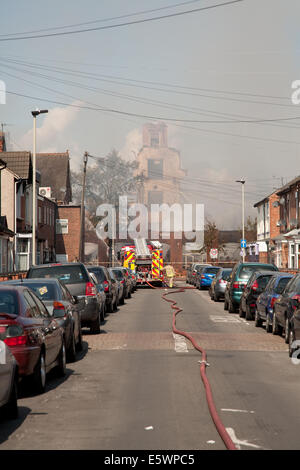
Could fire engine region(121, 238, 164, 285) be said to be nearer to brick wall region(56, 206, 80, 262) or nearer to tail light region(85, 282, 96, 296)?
brick wall region(56, 206, 80, 262)

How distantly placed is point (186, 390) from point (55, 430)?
298 cm

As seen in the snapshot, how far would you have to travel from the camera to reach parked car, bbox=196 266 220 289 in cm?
4856

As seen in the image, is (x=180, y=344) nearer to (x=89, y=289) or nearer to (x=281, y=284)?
(x=89, y=289)

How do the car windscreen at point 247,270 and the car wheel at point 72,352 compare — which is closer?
the car wheel at point 72,352

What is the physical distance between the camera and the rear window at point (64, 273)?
1898cm

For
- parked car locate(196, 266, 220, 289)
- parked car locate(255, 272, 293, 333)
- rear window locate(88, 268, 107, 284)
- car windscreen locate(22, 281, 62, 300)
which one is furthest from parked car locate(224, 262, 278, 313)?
parked car locate(196, 266, 220, 289)

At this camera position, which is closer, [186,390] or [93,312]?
[186,390]

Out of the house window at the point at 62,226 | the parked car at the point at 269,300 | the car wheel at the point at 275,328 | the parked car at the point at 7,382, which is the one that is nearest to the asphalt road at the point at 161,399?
Result: the parked car at the point at 7,382

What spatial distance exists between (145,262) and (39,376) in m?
42.8

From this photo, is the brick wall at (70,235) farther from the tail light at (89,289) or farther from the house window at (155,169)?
the house window at (155,169)

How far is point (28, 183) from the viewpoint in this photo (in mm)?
54062

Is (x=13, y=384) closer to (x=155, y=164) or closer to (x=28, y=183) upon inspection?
(x=28, y=183)

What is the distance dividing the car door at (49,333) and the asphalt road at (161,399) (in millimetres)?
455
